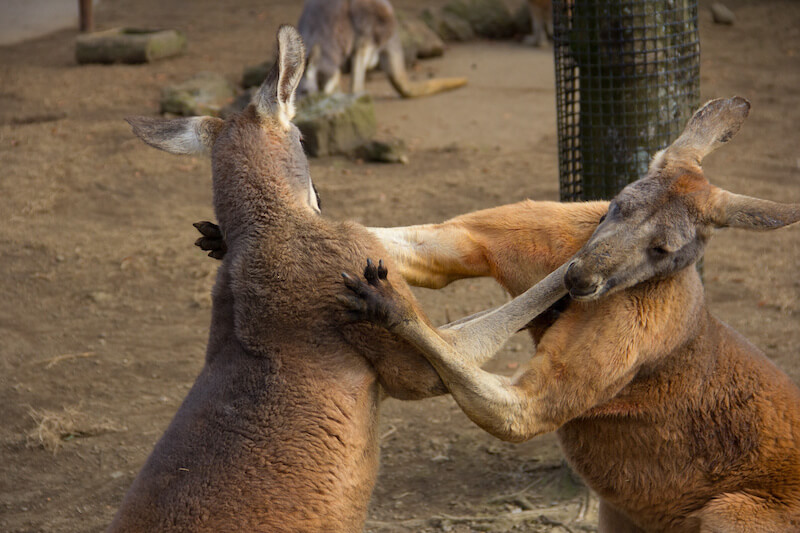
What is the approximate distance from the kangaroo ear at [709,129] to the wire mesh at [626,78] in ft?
3.36

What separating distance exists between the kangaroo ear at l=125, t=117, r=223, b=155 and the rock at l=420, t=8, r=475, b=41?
40.6 ft

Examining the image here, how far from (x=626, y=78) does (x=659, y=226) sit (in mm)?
1676

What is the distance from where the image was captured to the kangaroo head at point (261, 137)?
9.38 ft

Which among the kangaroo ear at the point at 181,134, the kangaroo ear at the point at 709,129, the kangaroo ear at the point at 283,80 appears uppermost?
the kangaroo ear at the point at 283,80

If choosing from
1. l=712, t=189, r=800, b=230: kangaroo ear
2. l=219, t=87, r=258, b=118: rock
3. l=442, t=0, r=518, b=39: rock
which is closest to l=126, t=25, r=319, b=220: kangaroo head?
l=712, t=189, r=800, b=230: kangaroo ear

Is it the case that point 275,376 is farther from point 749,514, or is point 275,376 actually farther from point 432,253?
point 749,514

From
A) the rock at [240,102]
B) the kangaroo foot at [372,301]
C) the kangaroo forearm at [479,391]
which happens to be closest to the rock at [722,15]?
the rock at [240,102]

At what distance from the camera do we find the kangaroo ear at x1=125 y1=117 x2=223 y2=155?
3033mm

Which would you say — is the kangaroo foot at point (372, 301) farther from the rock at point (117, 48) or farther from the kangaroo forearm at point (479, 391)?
the rock at point (117, 48)

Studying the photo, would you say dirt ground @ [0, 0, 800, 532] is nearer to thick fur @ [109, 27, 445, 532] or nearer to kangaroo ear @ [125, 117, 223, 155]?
thick fur @ [109, 27, 445, 532]

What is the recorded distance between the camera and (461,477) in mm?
4695

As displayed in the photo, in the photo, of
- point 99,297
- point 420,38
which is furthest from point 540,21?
point 99,297

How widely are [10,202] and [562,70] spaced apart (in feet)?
17.2

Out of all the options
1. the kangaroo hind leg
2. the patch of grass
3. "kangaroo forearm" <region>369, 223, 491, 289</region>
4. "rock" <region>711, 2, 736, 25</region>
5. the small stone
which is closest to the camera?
the kangaroo hind leg
